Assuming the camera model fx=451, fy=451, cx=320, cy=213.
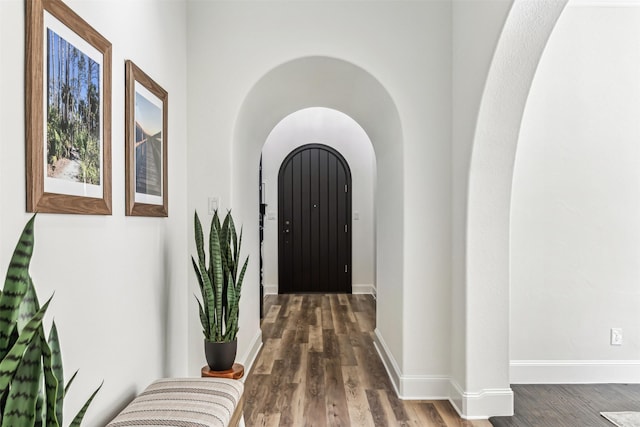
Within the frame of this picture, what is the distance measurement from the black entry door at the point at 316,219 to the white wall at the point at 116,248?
4011 mm

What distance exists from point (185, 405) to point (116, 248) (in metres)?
0.68

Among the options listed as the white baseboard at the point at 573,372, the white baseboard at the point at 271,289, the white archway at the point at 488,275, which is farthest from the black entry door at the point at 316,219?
the white archway at the point at 488,275

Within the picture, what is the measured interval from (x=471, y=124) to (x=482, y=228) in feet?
1.96

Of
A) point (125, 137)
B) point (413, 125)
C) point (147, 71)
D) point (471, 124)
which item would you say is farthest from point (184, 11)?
point (471, 124)

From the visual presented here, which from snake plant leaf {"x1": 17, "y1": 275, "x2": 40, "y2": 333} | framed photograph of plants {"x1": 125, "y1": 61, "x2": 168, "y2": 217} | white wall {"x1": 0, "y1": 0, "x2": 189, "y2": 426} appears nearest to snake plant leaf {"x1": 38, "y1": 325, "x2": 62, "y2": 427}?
snake plant leaf {"x1": 17, "y1": 275, "x2": 40, "y2": 333}

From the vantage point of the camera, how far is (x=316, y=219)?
22.3 ft

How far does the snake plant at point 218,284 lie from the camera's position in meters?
2.38

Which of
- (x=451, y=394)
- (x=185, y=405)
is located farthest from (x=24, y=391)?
(x=451, y=394)

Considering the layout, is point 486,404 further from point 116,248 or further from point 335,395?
point 116,248

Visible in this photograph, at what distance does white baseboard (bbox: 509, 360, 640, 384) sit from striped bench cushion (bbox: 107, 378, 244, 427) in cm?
210

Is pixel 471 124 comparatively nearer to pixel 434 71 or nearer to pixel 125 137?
pixel 434 71

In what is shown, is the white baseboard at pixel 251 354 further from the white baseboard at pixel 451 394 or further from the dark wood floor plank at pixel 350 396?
the white baseboard at pixel 451 394

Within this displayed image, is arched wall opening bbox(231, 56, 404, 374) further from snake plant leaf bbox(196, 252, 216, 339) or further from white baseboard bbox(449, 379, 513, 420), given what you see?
snake plant leaf bbox(196, 252, 216, 339)

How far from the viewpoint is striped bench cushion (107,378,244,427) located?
1573mm
